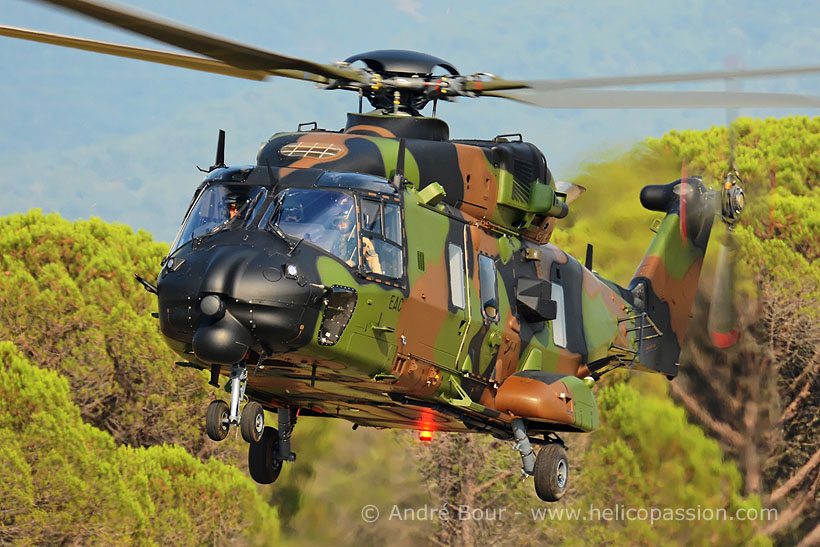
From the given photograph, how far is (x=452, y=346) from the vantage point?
12.6 m

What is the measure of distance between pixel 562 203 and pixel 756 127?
74.0 ft

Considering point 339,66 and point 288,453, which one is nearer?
point 339,66

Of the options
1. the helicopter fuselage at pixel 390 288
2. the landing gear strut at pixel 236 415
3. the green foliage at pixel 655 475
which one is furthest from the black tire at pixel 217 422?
the green foliage at pixel 655 475

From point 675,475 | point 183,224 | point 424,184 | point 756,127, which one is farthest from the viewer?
point 756,127

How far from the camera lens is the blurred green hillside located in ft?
92.4

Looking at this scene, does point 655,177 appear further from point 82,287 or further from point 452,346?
point 452,346

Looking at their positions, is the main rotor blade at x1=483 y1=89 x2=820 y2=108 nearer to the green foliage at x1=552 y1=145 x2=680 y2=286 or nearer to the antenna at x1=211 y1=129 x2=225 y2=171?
the antenna at x1=211 y1=129 x2=225 y2=171

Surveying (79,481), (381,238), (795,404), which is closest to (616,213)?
(795,404)

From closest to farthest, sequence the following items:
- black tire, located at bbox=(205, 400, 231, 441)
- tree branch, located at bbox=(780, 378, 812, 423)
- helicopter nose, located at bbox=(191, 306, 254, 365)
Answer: helicopter nose, located at bbox=(191, 306, 254, 365)
black tire, located at bbox=(205, 400, 231, 441)
tree branch, located at bbox=(780, 378, 812, 423)

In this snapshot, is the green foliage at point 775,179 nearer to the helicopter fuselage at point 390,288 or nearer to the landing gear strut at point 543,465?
the helicopter fuselage at point 390,288

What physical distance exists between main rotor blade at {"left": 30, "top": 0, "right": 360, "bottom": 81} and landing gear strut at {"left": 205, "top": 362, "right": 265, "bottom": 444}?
2.53 m

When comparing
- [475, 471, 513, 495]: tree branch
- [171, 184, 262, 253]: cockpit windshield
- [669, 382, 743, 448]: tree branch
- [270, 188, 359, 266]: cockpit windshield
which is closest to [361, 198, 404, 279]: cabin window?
[270, 188, 359, 266]: cockpit windshield

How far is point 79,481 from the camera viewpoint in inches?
995

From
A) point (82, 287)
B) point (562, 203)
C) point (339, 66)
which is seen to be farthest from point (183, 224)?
point (82, 287)
